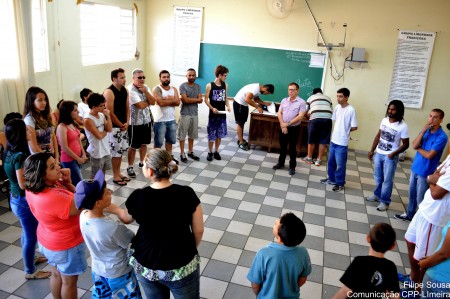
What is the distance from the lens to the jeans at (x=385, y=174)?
4.29 meters

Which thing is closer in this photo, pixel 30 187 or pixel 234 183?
pixel 30 187

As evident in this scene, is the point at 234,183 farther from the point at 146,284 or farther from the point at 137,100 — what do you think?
the point at 146,284

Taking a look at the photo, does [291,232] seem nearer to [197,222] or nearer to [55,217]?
[197,222]

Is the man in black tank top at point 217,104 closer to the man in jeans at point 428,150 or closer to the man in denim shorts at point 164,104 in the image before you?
the man in denim shorts at point 164,104

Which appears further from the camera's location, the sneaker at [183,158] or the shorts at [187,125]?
the sneaker at [183,158]

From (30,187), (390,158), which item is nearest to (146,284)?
(30,187)

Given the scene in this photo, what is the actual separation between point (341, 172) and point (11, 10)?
15.3ft

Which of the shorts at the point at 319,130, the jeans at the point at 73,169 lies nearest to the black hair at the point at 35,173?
the jeans at the point at 73,169

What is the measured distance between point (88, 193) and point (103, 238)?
0.26 m

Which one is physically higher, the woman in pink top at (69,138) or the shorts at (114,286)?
the woman in pink top at (69,138)

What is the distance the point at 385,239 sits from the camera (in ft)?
6.08

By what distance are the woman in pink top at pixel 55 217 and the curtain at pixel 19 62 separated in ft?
8.65

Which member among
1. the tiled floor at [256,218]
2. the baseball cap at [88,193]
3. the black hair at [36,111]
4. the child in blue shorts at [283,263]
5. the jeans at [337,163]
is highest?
the black hair at [36,111]

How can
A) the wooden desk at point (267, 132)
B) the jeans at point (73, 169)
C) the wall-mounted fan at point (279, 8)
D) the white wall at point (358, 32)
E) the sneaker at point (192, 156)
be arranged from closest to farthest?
the jeans at point (73, 169) → the sneaker at point (192, 156) → the white wall at point (358, 32) → the wooden desk at point (267, 132) → the wall-mounted fan at point (279, 8)
